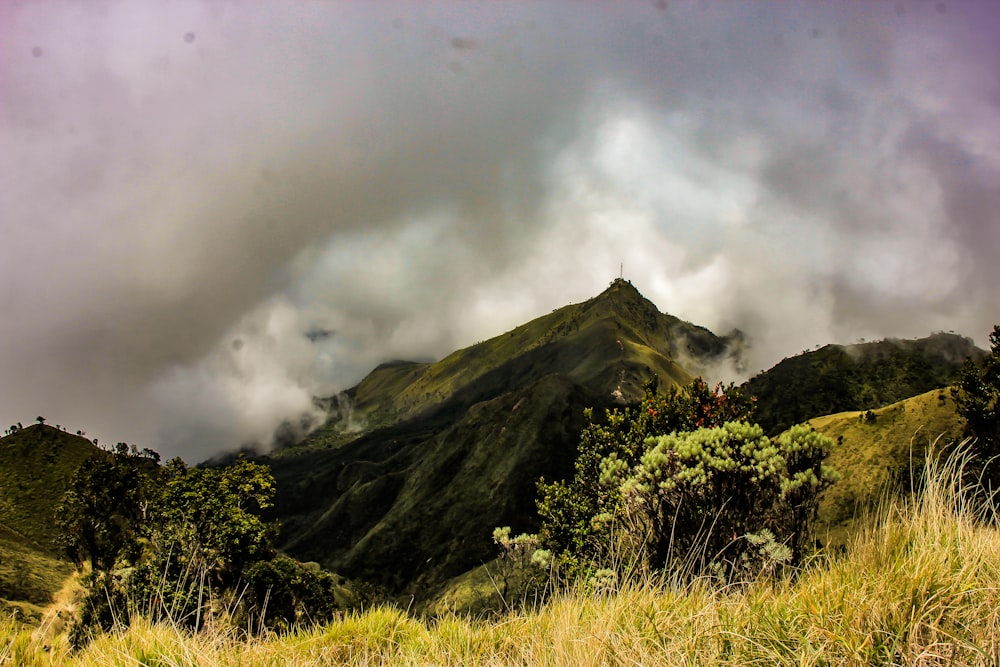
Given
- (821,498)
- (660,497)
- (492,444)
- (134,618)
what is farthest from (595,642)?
(492,444)

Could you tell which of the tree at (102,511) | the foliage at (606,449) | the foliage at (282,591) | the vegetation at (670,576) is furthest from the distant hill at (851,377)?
the vegetation at (670,576)

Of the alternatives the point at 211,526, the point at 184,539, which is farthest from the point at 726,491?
the point at 211,526

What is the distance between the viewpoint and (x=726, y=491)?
11.8 metres

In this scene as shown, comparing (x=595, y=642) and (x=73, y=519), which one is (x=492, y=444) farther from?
(x=595, y=642)

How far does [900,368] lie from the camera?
180 meters

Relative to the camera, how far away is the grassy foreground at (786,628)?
13.3 ft

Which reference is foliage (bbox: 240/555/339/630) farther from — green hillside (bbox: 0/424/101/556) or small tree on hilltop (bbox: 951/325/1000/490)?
small tree on hilltop (bbox: 951/325/1000/490)

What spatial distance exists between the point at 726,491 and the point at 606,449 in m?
9.80

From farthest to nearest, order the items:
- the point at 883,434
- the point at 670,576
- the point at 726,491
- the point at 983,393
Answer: the point at 883,434, the point at 983,393, the point at 726,491, the point at 670,576

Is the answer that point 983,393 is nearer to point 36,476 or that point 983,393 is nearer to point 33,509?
point 33,509

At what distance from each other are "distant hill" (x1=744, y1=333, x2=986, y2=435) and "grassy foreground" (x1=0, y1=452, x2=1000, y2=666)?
502ft

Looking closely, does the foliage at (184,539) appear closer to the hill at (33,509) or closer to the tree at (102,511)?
the tree at (102,511)

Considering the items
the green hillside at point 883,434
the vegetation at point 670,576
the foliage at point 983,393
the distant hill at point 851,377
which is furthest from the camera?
the distant hill at point 851,377

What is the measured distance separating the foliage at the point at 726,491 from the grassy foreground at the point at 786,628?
4970 mm
